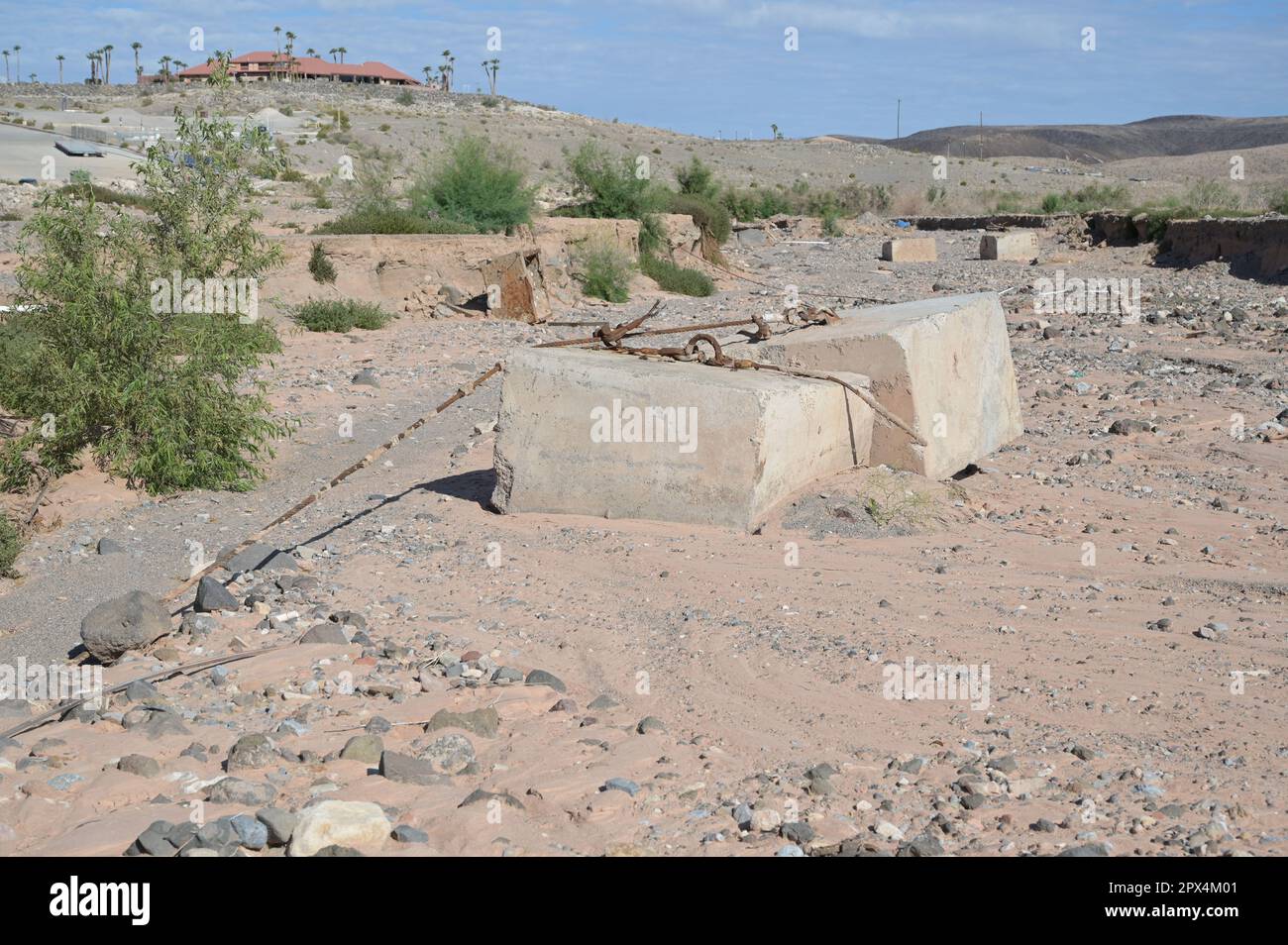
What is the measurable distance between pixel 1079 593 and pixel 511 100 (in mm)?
73256

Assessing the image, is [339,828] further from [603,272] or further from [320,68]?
[320,68]

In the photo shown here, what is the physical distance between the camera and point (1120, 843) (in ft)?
11.0

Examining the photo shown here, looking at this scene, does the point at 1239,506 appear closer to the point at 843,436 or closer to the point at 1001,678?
the point at 843,436

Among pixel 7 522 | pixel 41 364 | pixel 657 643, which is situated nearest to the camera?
pixel 657 643

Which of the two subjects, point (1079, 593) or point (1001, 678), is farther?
point (1079, 593)

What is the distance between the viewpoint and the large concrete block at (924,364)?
23.3 ft

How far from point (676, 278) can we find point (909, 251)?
8.82 m

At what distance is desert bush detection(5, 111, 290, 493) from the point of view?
Answer: 7.62m

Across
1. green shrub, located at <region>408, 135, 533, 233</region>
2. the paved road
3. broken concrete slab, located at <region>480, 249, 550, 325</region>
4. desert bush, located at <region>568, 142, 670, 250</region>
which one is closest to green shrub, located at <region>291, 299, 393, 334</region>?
broken concrete slab, located at <region>480, 249, 550, 325</region>

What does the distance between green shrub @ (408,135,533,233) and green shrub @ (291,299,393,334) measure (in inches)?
158

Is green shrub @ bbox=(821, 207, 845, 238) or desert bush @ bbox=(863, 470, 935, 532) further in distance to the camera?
green shrub @ bbox=(821, 207, 845, 238)

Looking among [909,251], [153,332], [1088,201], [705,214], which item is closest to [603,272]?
[705,214]

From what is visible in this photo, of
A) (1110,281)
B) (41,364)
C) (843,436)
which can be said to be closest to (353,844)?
(843,436)

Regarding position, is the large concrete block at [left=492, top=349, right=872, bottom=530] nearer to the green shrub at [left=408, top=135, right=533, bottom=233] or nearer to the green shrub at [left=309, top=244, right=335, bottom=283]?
the green shrub at [left=309, top=244, right=335, bottom=283]
